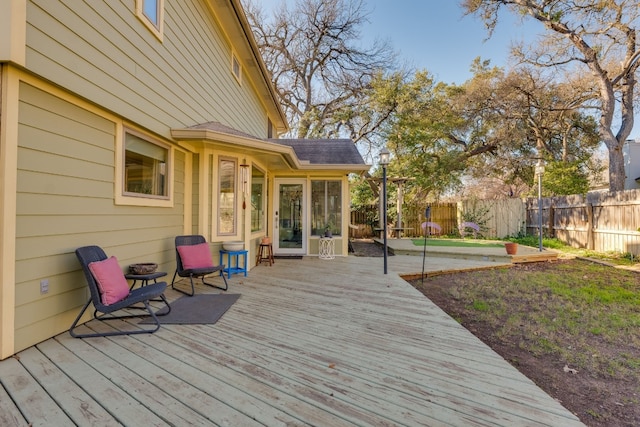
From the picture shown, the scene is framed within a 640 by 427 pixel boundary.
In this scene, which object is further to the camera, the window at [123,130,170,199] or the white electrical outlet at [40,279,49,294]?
the window at [123,130,170,199]

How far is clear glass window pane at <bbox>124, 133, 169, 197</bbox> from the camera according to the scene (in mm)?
3629

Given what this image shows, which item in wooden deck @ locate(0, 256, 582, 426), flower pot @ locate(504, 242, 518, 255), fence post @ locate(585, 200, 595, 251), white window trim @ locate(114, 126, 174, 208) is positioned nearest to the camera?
wooden deck @ locate(0, 256, 582, 426)

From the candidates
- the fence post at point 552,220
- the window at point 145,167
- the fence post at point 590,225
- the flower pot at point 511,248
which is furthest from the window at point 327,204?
the fence post at point 552,220

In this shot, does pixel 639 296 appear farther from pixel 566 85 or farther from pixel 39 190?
pixel 566 85

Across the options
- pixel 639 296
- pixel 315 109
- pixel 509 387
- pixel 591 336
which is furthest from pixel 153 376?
pixel 315 109

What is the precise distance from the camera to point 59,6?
2.55m

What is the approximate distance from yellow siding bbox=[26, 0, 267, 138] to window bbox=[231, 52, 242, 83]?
14.5 inches

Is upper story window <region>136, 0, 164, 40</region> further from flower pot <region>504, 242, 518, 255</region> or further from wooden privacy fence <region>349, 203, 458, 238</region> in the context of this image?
wooden privacy fence <region>349, 203, 458, 238</region>

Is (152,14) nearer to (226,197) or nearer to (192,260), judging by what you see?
(226,197)

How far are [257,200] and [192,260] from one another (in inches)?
105

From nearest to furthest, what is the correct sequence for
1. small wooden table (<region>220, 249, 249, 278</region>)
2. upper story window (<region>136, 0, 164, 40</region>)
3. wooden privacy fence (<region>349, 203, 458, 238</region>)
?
1. upper story window (<region>136, 0, 164, 40</region>)
2. small wooden table (<region>220, 249, 249, 278</region>)
3. wooden privacy fence (<region>349, 203, 458, 238</region>)

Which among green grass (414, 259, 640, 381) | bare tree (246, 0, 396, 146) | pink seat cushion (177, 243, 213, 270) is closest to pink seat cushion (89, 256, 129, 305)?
pink seat cushion (177, 243, 213, 270)

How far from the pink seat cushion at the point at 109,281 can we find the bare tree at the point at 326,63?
1273 centimetres

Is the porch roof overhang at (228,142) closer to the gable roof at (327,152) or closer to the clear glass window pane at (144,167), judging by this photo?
the clear glass window pane at (144,167)
